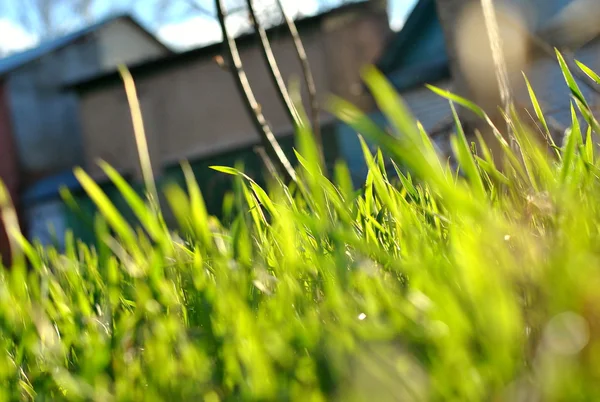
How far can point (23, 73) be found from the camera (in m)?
10.5

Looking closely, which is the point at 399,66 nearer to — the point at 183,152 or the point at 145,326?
the point at 183,152

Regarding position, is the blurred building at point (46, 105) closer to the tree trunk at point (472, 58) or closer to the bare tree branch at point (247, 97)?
the tree trunk at point (472, 58)

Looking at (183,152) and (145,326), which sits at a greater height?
(145,326)

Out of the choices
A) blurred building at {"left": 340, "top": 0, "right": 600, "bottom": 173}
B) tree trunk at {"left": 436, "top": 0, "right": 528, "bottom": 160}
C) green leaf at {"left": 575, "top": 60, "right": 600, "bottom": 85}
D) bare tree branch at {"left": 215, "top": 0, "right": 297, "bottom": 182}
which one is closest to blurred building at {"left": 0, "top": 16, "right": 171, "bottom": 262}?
blurred building at {"left": 340, "top": 0, "right": 600, "bottom": 173}

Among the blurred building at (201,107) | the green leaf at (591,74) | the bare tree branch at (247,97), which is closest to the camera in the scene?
the green leaf at (591,74)

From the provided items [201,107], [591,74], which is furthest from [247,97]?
[201,107]

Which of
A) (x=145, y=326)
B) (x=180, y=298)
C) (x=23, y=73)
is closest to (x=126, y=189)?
(x=145, y=326)

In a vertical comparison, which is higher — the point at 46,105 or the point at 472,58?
the point at 472,58

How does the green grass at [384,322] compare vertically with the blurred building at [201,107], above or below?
above

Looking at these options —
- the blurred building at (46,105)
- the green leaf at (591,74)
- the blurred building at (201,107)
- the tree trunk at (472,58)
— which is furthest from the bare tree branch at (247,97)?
the blurred building at (46,105)

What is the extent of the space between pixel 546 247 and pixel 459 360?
0.48 ft

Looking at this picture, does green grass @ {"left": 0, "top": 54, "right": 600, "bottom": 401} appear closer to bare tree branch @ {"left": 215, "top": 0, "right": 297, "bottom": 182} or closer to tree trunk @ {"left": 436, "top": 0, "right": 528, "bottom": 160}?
bare tree branch @ {"left": 215, "top": 0, "right": 297, "bottom": 182}

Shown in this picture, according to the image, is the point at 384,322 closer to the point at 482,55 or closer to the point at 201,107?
the point at 482,55

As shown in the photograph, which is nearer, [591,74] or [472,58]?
[591,74]
